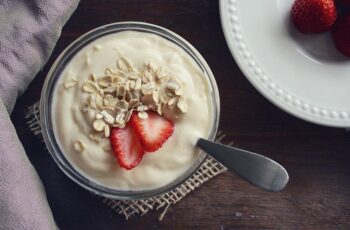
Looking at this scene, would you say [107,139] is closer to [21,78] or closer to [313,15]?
[21,78]

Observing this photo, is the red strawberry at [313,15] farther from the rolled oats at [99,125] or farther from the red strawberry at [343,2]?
the rolled oats at [99,125]

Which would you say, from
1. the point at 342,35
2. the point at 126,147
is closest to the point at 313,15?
the point at 342,35

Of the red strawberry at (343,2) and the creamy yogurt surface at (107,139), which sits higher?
the red strawberry at (343,2)

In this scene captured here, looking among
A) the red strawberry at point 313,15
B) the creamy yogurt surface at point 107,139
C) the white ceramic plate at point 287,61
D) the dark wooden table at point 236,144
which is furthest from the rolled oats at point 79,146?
the red strawberry at point 313,15

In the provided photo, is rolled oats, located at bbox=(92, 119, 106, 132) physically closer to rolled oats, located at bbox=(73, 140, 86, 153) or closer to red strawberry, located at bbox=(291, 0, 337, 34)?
rolled oats, located at bbox=(73, 140, 86, 153)

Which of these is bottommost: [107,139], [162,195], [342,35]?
[162,195]

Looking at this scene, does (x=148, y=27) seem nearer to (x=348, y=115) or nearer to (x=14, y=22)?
(x=14, y=22)
